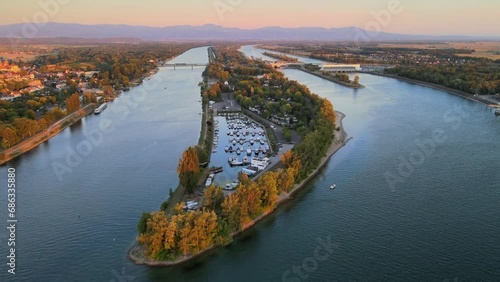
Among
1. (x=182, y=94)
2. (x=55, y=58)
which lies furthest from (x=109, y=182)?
(x=55, y=58)

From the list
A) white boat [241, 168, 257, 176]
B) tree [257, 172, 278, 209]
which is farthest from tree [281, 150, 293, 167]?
tree [257, 172, 278, 209]

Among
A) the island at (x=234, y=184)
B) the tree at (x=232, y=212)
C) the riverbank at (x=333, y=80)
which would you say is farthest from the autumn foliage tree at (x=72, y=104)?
the riverbank at (x=333, y=80)

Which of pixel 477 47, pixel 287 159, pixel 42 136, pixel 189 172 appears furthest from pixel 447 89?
pixel 477 47

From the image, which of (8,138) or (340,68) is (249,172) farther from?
(340,68)

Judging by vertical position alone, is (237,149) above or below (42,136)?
above

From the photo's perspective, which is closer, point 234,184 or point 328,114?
point 234,184

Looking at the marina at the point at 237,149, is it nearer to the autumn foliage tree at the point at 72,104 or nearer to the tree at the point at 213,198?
the tree at the point at 213,198
